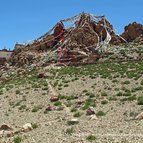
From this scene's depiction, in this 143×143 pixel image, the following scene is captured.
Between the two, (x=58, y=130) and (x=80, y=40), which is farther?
(x=80, y=40)

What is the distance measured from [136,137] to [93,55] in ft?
152

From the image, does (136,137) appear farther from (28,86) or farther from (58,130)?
(28,86)

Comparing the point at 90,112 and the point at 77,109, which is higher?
the point at 77,109

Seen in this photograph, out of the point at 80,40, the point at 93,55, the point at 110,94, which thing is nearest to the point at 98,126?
the point at 110,94

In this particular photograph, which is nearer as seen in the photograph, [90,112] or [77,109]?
[90,112]

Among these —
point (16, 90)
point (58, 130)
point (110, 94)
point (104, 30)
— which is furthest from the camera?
point (104, 30)

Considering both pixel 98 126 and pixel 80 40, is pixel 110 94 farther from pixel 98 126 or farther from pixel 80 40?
pixel 80 40

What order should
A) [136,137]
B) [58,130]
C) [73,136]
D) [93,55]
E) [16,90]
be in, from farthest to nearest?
[93,55]
[16,90]
[58,130]
[73,136]
[136,137]

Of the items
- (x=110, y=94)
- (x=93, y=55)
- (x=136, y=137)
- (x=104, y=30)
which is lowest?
(x=136, y=137)

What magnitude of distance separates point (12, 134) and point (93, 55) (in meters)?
43.7

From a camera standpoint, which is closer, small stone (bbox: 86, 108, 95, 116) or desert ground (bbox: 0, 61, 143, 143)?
desert ground (bbox: 0, 61, 143, 143)

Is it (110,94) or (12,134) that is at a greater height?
(110,94)

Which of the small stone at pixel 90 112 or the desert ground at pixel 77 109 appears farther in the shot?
the small stone at pixel 90 112

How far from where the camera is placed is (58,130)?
19.4 meters
